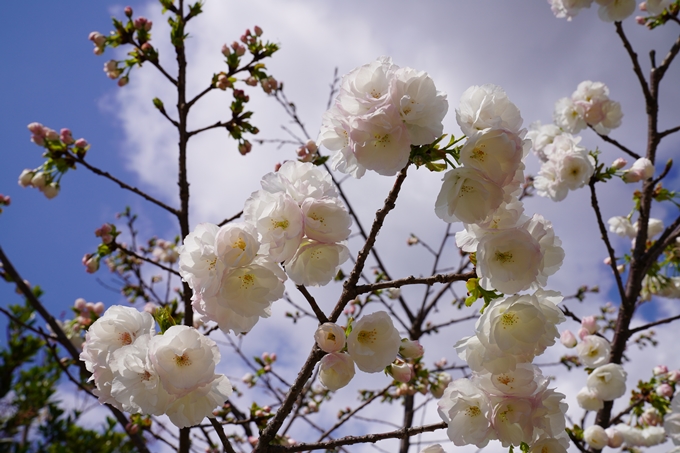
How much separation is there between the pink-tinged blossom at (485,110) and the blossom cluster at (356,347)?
1.83 ft

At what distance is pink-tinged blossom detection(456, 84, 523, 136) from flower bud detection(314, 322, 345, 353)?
24.4 inches

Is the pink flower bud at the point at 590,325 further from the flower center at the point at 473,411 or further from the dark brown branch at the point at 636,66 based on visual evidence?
the flower center at the point at 473,411

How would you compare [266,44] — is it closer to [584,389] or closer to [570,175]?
[570,175]

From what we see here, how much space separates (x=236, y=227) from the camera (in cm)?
102

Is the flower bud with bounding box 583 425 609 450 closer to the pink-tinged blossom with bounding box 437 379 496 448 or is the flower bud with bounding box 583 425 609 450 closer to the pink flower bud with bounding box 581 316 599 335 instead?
the pink flower bud with bounding box 581 316 599 335

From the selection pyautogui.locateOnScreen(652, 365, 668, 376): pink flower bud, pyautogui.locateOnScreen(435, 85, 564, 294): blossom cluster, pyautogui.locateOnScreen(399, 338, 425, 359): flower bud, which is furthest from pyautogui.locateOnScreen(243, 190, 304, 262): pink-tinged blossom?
pyautogui.locateOnScreen(652, 365, 668, 376): pink flower bud

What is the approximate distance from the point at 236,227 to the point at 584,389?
2.87 metres

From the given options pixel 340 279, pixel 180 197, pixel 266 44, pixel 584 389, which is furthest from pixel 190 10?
pixel 584 389

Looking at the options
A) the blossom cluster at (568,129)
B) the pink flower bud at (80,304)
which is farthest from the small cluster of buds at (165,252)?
the blossom cluster at (568,129)

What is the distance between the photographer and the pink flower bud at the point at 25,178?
120 inches

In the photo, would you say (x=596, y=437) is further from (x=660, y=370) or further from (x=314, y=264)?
(x=314, y=264)

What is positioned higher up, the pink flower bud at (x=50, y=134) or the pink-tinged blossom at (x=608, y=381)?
the pink flower bud at (x=50, y=134)

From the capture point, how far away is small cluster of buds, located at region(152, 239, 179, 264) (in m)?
5.70

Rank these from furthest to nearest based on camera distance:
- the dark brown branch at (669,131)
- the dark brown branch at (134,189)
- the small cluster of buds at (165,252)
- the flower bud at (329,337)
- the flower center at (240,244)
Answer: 1. the small cluster of buds at (165,252)
2. the dark brown branch at (669,131)
3. the dark brown branch at (134,189)
4. the flower bud at (329,337)
5. the flower center at (240,244)
